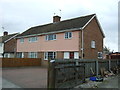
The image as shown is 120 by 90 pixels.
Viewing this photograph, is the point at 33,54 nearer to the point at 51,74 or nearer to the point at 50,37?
the point at 50,37

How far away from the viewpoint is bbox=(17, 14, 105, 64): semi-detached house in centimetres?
1950

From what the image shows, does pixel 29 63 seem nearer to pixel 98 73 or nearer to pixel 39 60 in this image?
pixel 39 60

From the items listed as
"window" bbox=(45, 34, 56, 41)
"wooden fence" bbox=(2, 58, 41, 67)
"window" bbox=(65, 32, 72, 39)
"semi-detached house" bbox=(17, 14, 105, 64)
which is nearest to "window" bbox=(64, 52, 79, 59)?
"semi-detached house" bbox=(17, 14, 105, 64)

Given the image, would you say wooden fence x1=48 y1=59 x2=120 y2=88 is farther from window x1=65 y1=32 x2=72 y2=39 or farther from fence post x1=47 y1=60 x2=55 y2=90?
window x1=65 y1=32 x2=72 y2=39

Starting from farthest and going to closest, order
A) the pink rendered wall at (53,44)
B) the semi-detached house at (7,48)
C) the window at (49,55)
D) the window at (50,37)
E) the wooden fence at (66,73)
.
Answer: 1. the semi-detached house at (7,48)
2. the window at (50,37)
3. the window at (49,55)
4. the pink rendered wall at (53,44)
5. the wooden fence at (66,73)

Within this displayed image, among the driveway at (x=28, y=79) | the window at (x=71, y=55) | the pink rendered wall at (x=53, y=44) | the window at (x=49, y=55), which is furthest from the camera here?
the window at (x=49, y=55)

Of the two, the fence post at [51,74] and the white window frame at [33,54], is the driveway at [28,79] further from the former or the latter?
the white window frame at [33,54]

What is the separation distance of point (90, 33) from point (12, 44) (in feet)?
80.1

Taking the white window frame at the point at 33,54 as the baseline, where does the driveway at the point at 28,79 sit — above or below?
below

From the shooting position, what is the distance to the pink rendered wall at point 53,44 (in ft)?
64.8

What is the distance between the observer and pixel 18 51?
98.6ft

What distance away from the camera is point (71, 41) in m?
20.1

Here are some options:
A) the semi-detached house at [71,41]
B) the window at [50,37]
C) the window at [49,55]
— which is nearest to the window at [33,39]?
the semi-detached house at [71,41]

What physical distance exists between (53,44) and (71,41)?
3.80 m
